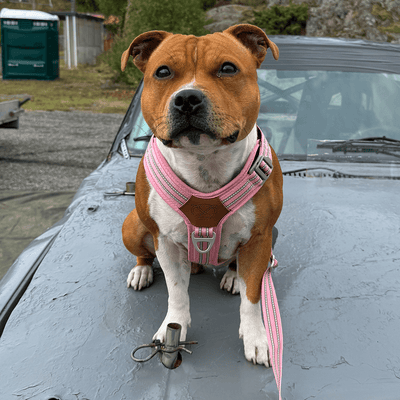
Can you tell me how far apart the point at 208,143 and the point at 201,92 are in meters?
0.14

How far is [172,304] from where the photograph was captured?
4.21ft

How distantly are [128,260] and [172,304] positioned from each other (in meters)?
0.39

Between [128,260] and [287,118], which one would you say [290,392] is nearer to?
[128,260]

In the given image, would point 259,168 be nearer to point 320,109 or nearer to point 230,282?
point 230,282

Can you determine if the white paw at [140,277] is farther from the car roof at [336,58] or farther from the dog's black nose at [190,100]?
the car roof at [336,58]

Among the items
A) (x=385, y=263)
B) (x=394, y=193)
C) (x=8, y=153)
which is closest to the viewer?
(x=385, y=263)

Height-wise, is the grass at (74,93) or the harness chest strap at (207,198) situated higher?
the harness chest strap at (207,198)

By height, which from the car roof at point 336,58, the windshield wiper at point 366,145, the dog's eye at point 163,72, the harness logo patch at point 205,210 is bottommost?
the windshield wiper at point 366,145

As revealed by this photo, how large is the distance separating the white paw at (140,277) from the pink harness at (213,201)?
269mm

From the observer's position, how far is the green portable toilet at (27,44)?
16641mm

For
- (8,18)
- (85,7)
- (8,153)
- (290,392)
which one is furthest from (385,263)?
(85,7)

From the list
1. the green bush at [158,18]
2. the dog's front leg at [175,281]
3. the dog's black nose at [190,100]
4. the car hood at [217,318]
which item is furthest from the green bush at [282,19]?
the dog's black nose at [190,100]

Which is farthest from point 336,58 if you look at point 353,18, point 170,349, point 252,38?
point 353,18

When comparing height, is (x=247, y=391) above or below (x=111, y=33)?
above
